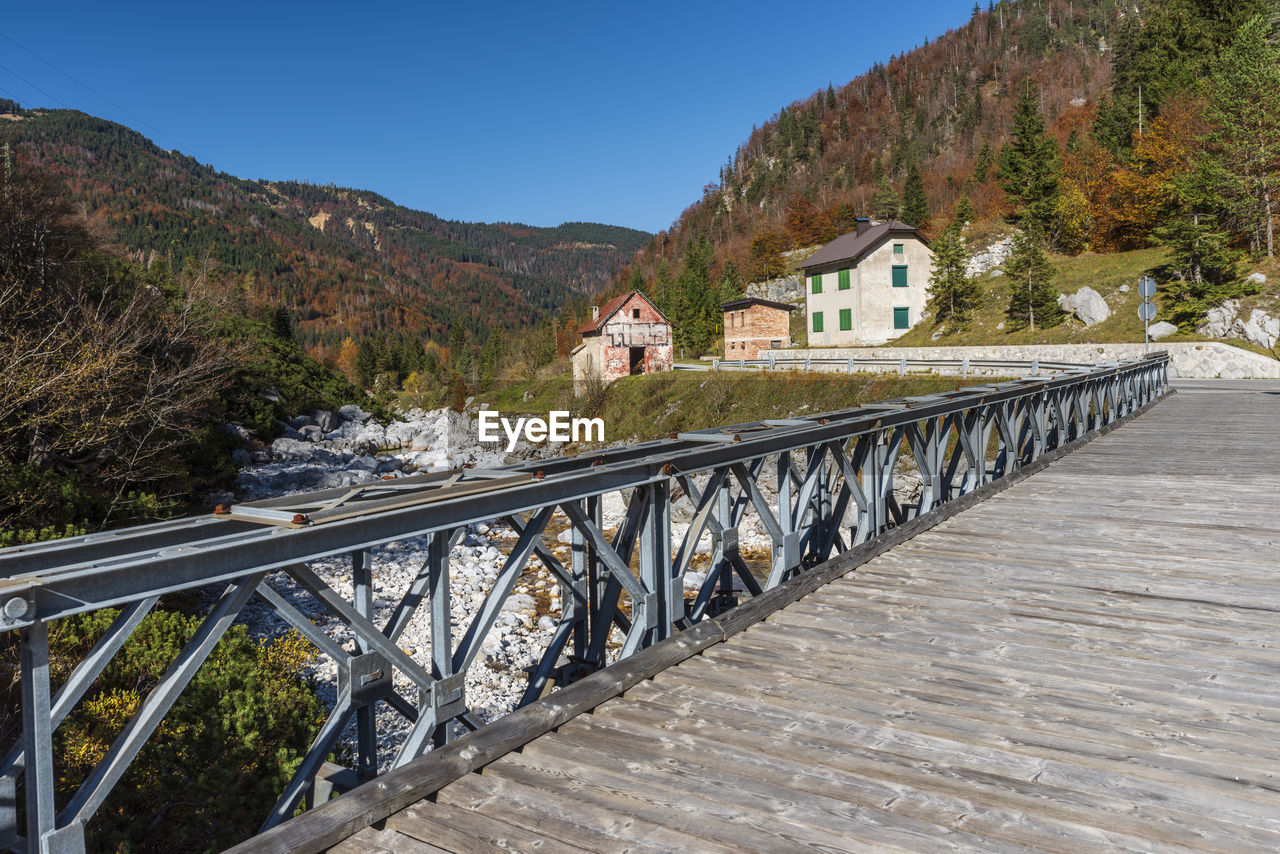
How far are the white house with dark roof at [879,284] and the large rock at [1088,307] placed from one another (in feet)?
39.6

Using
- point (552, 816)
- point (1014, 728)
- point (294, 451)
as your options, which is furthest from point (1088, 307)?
point (552, 816)

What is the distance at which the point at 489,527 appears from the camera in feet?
78.5

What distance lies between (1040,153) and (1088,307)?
2103 cm

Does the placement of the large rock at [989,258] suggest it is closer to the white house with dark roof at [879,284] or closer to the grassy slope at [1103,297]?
the grassy slope at [1103,297]

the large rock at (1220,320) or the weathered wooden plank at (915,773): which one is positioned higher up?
the large rock at (1220,320)

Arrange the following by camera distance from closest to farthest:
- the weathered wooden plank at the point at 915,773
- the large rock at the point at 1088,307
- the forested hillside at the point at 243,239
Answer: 1. the weathered wooden plank at the point at 915,773
2. the large rock at the point at 1088,307
3. the forested hillside at the point at 243,239

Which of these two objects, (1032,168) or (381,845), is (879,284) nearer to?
(1032,168)

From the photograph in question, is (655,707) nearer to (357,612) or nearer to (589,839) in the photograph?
(589,839)

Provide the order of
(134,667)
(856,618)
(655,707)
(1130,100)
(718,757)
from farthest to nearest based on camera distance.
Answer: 1. (1130,100)
2. (134,667)
3. (856,618)
4. (655,707)
5. (718,757)

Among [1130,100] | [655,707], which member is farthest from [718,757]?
[1130,100]

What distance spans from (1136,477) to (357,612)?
933 centimetres

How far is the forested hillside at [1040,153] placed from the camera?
3894 centimetres

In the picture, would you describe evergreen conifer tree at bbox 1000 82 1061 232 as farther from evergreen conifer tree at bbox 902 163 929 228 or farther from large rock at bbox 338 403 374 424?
large rock at bbox 338 403 374 424

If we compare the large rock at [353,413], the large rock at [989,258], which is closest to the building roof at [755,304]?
the large rock at [989,258]
